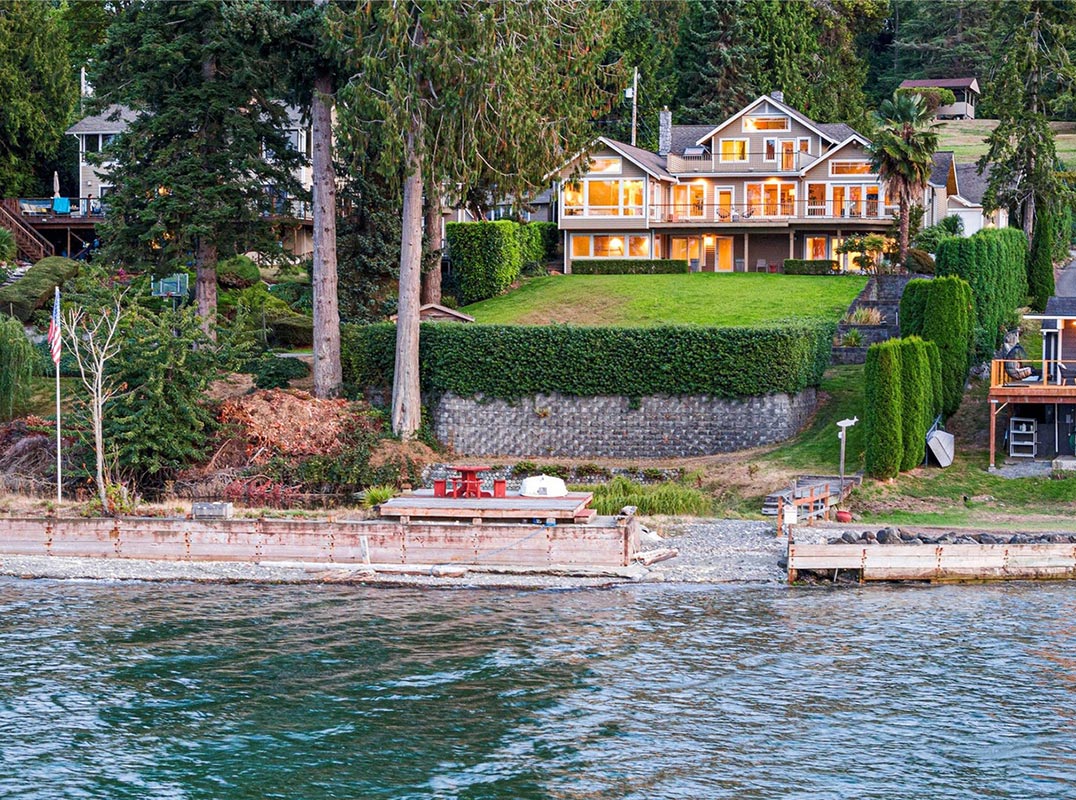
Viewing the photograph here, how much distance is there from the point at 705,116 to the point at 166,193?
43.4m

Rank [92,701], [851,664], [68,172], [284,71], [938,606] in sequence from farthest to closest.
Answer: [68,172] → [284,71] → [938,606] → [851,664] → [92,701]

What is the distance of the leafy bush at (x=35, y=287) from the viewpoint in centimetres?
5934

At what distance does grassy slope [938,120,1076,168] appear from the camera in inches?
4037

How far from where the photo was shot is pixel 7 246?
65.7m

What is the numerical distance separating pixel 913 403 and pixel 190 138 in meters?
25.1

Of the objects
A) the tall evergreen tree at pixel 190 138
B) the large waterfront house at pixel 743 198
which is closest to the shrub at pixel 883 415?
the tall evergreen tree at pixel 190 138

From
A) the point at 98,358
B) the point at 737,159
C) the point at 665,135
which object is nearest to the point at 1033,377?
the point at 98,358

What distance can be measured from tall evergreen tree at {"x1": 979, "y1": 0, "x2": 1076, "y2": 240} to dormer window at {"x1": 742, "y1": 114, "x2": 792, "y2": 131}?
454 inches

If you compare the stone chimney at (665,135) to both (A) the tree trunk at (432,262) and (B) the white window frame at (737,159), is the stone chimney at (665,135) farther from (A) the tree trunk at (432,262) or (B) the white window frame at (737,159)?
(A) the tree trunk at (432,262)

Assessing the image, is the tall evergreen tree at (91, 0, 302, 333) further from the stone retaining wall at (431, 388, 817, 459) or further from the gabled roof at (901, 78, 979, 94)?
the gabled roof at (901, 78, 979, 94)

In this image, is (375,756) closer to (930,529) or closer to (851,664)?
(851,664)

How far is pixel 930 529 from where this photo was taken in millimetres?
37219

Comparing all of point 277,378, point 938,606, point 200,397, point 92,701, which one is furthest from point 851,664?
point 277,378

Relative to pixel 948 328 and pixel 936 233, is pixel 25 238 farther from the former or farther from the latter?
pixel 948 328
